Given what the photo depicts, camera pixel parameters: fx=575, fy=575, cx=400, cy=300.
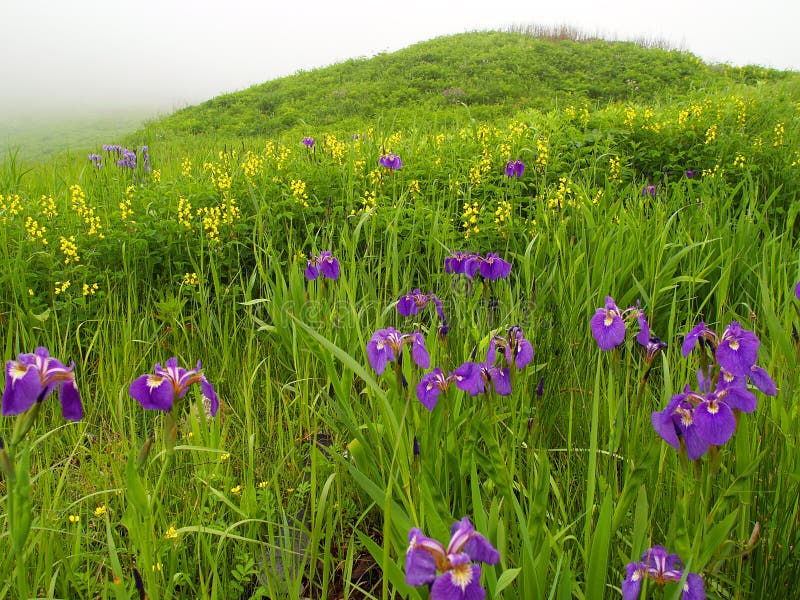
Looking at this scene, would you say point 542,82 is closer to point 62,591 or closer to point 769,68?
point 769,68

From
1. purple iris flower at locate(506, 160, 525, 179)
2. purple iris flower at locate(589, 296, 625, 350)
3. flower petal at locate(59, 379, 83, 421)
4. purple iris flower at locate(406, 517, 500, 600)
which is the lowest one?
purple iris flower at locate(406, 517, 500, 600)

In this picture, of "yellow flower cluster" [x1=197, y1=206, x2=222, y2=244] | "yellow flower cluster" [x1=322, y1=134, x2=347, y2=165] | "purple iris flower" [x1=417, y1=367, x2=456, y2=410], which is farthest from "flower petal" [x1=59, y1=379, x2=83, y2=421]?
"yellow flower cluster" [x1=322, y1=134, x2=347, y2=165]

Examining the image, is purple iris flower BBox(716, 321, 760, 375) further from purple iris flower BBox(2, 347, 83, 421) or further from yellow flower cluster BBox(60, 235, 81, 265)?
yellow flower cluster BBox(60, 235, 81, 265)

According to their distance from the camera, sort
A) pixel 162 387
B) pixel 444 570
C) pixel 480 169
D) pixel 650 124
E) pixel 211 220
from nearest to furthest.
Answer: pixel 444 570 → pixel 162 387 → pixel 211 220 → pixel 480 169 → pixel 650 124

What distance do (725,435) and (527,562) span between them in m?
0.48

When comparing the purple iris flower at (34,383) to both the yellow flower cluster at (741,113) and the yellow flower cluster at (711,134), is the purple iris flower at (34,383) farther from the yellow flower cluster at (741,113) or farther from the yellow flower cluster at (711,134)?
the yellow flower cluster at (741,113)

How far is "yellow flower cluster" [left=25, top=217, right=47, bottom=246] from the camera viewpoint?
331cm

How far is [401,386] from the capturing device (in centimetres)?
155

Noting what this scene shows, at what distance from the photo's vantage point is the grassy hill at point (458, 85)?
15039 millimetres

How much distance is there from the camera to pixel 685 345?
1344mm

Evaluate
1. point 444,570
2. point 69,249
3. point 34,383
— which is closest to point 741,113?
point 69,249

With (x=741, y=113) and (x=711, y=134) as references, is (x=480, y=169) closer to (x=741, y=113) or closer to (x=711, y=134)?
(x=711, y=134)

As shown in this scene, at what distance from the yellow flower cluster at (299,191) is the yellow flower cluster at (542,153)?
1.69 m

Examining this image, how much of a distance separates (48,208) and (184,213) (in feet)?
2.86
